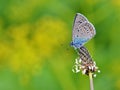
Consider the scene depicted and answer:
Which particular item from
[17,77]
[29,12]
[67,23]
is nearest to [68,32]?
[67,23]

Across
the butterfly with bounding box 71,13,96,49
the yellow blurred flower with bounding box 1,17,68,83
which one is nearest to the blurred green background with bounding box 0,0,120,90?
the yellow blurred flower with bounding box 1,17,68,83

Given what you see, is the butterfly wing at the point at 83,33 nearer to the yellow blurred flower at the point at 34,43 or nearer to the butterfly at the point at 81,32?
the butterfly at the point at 81,32

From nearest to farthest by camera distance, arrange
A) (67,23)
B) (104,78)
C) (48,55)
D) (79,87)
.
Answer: (79,87) < (104,78) < (48,55) < (67,23)

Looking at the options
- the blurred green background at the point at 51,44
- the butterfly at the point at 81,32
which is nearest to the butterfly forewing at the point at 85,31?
the butterfly at the point at 81,32

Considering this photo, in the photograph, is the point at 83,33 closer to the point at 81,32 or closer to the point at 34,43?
the point at 81,32

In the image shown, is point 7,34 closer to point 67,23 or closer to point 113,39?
point 67,23

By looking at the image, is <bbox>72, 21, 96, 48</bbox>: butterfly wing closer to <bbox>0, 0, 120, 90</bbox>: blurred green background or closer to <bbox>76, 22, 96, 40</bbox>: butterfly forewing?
<bbox>76, 22, 96, 40</bbox>: butterfly forewing

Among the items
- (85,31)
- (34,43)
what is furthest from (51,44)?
(85,31)

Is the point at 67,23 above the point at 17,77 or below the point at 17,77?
above
